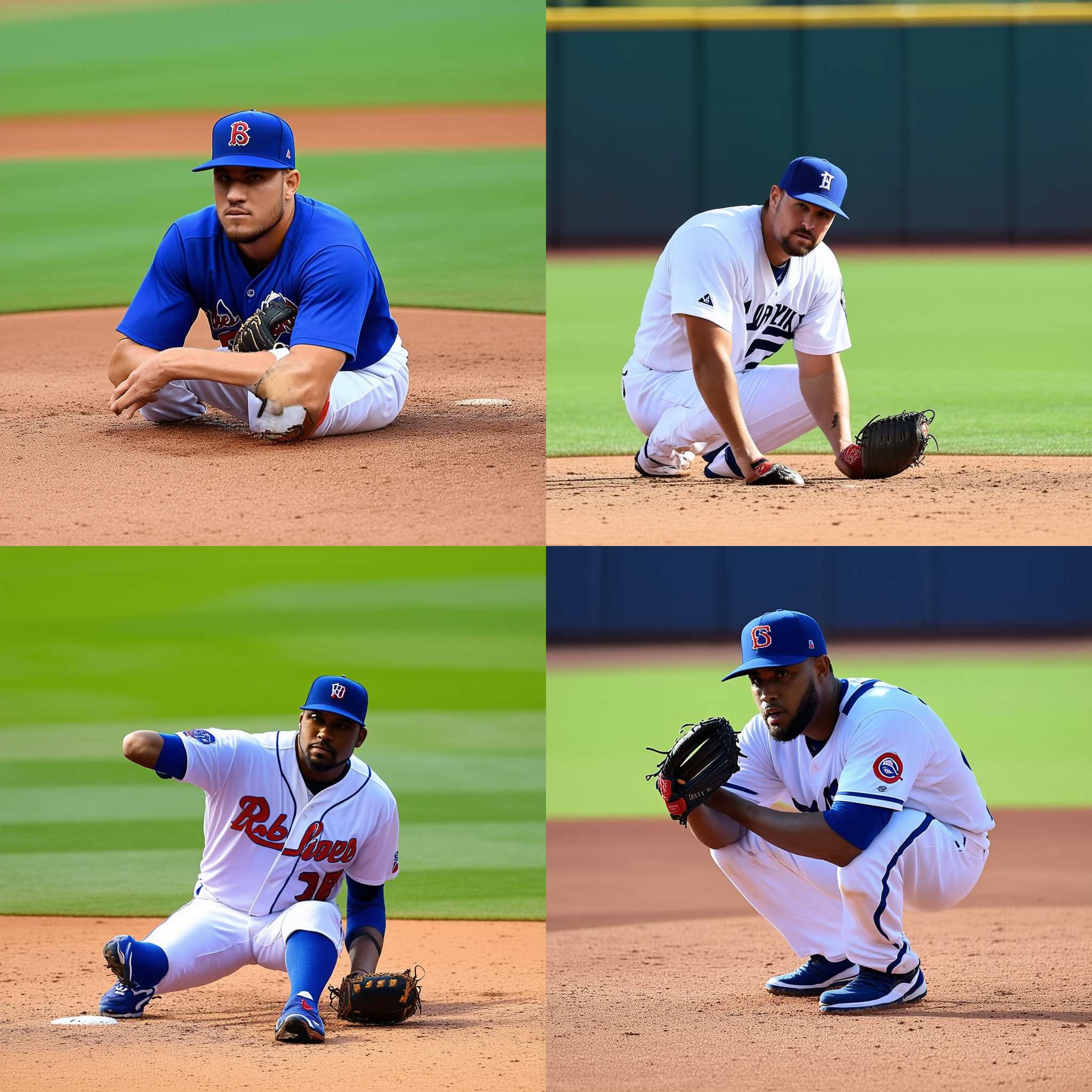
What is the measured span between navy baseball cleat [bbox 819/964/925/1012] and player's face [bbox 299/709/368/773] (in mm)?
1262

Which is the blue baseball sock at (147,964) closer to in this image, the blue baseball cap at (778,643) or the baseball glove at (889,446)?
the blue baseball cap at (778,643)

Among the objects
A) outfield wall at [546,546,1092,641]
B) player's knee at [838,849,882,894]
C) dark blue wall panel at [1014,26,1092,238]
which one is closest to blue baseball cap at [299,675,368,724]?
player's knee at [838,849,882,894]

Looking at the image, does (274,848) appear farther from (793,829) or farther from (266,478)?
(793,829)

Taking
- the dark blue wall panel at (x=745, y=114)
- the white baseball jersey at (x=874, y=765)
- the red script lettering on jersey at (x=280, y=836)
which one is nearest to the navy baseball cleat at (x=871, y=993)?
the white baseball jersey at (x=874, y=765)

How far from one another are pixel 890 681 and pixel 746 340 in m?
5.43

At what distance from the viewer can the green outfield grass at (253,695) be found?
6.12 meters

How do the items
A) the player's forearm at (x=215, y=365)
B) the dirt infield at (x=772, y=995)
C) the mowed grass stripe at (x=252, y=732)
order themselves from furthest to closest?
1. the mowed grass stripe at (x=252, y=732)
2. the player's forearm at (x=215, y=365)
3. the dirt infield at (x=772, y=995)

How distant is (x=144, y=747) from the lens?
10.6ft

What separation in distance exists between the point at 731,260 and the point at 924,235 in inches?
404

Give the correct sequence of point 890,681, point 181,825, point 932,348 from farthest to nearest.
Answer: point 890,681 < point 932,348 < point 181,825

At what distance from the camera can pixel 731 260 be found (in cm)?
403

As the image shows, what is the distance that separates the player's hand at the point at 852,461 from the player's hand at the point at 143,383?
6.49 ft

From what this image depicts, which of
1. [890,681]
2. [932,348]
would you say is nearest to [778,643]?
[932,348]

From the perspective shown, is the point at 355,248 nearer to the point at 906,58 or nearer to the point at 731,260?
the point at 731,260
